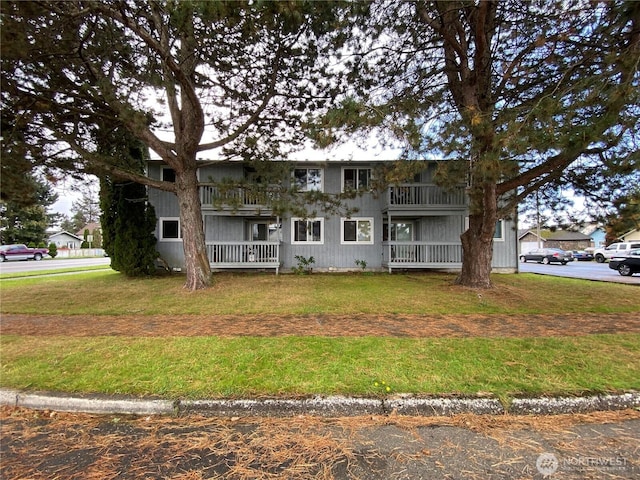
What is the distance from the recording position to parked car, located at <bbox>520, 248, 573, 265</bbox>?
29.8m

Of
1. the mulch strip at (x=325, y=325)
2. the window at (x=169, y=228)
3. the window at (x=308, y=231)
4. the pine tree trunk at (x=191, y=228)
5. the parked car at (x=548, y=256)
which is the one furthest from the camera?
the parked car at (x=548, y=256)

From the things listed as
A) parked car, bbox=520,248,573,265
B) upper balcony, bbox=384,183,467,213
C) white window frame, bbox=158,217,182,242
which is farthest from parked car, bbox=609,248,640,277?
white window frame, bbox=158,217,182,242

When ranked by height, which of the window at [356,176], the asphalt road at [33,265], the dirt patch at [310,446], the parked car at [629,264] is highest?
the window at [356,176]

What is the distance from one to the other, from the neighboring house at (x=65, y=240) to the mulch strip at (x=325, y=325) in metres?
64.2

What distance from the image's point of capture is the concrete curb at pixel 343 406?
10.6 feet

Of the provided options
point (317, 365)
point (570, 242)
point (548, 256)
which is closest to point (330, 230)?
point (317, 365)

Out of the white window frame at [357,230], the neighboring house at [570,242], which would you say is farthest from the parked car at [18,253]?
the neighboring house at [570,242]

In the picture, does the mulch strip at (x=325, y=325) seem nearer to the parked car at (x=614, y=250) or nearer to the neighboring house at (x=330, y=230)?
the neighboring house at (x=330, y=230)

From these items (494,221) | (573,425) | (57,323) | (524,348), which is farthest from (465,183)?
(57,323)

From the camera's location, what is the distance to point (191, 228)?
35.6 feet

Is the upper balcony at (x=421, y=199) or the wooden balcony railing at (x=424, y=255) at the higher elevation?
the upper balcony at (x=421, y=199)

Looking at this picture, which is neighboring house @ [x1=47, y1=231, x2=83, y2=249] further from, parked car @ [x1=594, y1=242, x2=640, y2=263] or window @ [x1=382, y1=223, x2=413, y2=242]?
parked car @ [x1=594, y1=242, x2=640, y2=263]

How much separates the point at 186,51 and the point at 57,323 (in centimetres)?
708

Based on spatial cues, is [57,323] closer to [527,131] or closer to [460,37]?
[527,131]
